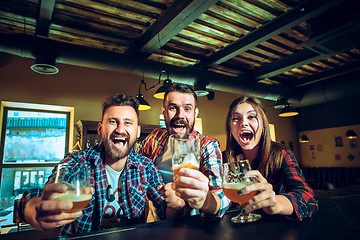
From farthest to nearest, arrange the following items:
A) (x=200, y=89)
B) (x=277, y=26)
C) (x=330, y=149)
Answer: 1. (x=330, y=149)
2. (x=200, y=89)
3. (x=277, y=26)

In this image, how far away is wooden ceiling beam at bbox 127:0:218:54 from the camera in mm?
3059

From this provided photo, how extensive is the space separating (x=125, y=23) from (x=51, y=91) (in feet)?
7.57

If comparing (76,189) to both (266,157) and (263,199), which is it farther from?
(266,157)

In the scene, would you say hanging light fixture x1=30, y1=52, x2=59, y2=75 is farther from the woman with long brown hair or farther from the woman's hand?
the woman's hand

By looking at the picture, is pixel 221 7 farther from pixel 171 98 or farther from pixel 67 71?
pixel 67 71

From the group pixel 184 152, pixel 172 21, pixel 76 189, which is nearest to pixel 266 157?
pixel 184 152

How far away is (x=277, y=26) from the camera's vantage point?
12.4ft

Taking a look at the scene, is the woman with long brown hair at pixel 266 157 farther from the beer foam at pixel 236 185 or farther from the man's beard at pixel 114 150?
the man's beard at pixel 114 150

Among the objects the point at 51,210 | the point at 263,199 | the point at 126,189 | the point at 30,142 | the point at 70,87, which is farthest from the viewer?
the point at 70,87

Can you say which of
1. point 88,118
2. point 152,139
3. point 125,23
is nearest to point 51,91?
point 88,118

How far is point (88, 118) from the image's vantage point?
5.14 meters

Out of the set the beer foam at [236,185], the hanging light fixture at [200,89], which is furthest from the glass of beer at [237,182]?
the hanging light fixture at [200,89]

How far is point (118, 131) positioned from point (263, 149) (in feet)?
3.23

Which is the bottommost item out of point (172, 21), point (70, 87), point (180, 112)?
point (180, 112)
